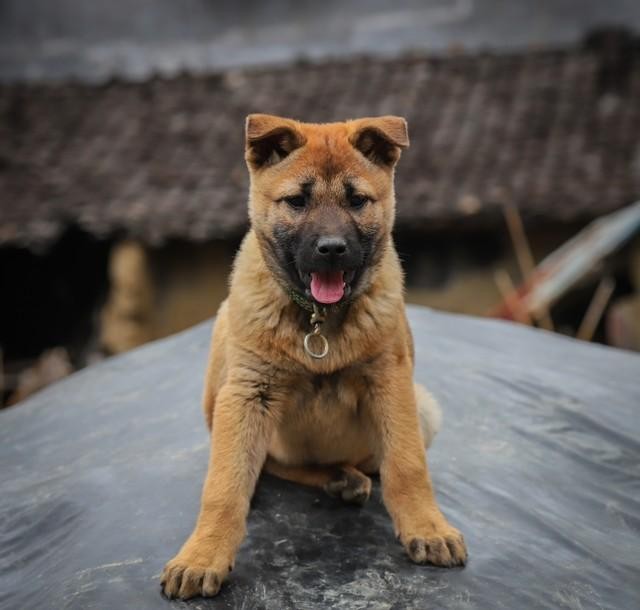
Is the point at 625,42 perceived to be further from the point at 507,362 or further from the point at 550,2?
the point at 507,362

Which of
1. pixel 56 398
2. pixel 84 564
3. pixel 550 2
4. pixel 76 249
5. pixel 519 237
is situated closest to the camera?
pixel 84 564

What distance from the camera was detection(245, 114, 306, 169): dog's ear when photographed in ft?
12.2

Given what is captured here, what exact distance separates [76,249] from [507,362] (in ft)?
28.2

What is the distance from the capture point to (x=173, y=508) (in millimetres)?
3803

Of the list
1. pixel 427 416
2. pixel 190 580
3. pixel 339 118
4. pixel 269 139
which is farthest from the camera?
pixel 339 118

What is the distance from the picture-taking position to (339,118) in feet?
41.4

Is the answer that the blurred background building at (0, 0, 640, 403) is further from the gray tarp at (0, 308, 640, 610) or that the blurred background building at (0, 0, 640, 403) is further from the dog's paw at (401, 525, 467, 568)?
the dog's paw at (401, 525, 467, 568)

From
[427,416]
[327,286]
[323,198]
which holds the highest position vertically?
[323,198]

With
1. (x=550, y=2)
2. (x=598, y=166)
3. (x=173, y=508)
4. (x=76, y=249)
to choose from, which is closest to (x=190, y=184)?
(x=76, y=249)

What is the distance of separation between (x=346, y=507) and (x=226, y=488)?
65 cm

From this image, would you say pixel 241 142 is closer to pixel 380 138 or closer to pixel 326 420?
pixel 380 138

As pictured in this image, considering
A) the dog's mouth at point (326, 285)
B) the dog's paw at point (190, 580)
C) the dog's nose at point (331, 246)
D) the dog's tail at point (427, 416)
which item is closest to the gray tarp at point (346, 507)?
the dog's paw at point (190, 580)

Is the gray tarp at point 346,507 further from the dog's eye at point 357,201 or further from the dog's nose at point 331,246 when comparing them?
the dog's eye at point 357,201

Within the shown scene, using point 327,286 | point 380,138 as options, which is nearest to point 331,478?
point 327,286
